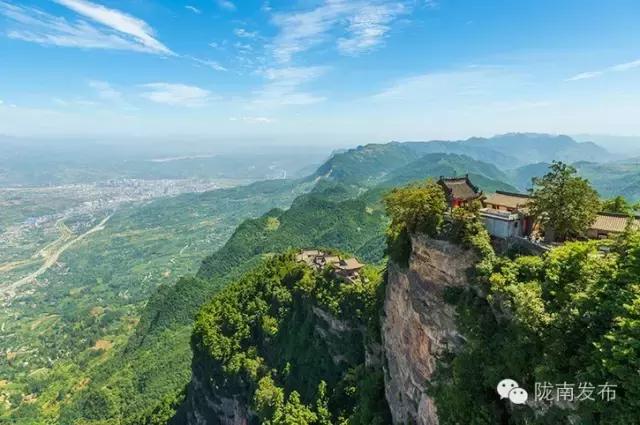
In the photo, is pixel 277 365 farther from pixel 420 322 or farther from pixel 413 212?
pixel 413 212

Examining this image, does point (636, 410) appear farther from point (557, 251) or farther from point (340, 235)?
point (340, 235)

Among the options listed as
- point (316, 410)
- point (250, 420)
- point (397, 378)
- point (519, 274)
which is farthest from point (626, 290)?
point (250, 420)

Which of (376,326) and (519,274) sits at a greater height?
(519,274)

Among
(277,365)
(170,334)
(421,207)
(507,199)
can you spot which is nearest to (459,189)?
(507,199)

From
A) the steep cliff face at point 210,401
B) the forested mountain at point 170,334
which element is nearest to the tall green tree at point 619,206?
the forested mountain at point 170,334

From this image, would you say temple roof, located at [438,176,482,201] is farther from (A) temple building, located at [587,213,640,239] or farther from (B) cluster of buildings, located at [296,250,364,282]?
(B) cluster of buildings, located at [296,250,364,282]

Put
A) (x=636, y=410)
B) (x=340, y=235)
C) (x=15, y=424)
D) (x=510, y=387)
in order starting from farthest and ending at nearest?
1. (x=340, y=235)
2. (x=15, y=424)
3. (x=510, y=387)
4. (x=636, y=410)

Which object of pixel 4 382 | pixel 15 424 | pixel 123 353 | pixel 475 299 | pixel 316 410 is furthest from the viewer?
pixel 4 382
